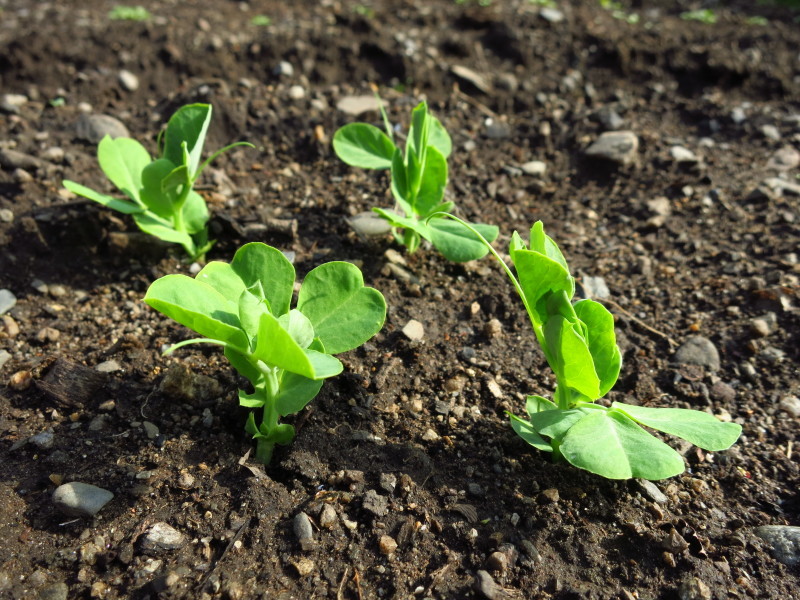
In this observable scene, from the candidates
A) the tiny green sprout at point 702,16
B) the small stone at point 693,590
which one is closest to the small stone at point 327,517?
the small stone at point 693,590

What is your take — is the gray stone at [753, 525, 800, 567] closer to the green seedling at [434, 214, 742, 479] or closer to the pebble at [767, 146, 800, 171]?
the green seedling at [434, 214, 742, 479]

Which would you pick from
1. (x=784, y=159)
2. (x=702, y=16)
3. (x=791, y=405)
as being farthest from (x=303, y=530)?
(x=702, y=16)

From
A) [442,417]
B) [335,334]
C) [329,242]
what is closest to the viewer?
[335,334]

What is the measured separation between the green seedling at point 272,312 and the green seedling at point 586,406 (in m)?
0.44

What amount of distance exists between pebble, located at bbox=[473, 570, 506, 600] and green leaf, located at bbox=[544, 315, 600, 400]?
1.81 ft

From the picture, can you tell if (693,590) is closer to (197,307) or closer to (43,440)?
(197,307)

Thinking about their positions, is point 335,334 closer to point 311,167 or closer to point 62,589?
point 62,589

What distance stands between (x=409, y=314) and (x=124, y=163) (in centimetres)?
124

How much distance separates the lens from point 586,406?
1943 mm

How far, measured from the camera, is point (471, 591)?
5.70 feet

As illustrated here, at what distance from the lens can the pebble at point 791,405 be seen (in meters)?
2.29

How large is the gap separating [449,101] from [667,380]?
215cm

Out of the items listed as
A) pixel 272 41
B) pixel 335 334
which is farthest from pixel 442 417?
pixel 272 41

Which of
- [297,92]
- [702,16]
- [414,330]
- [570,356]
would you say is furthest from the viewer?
[702,16]
